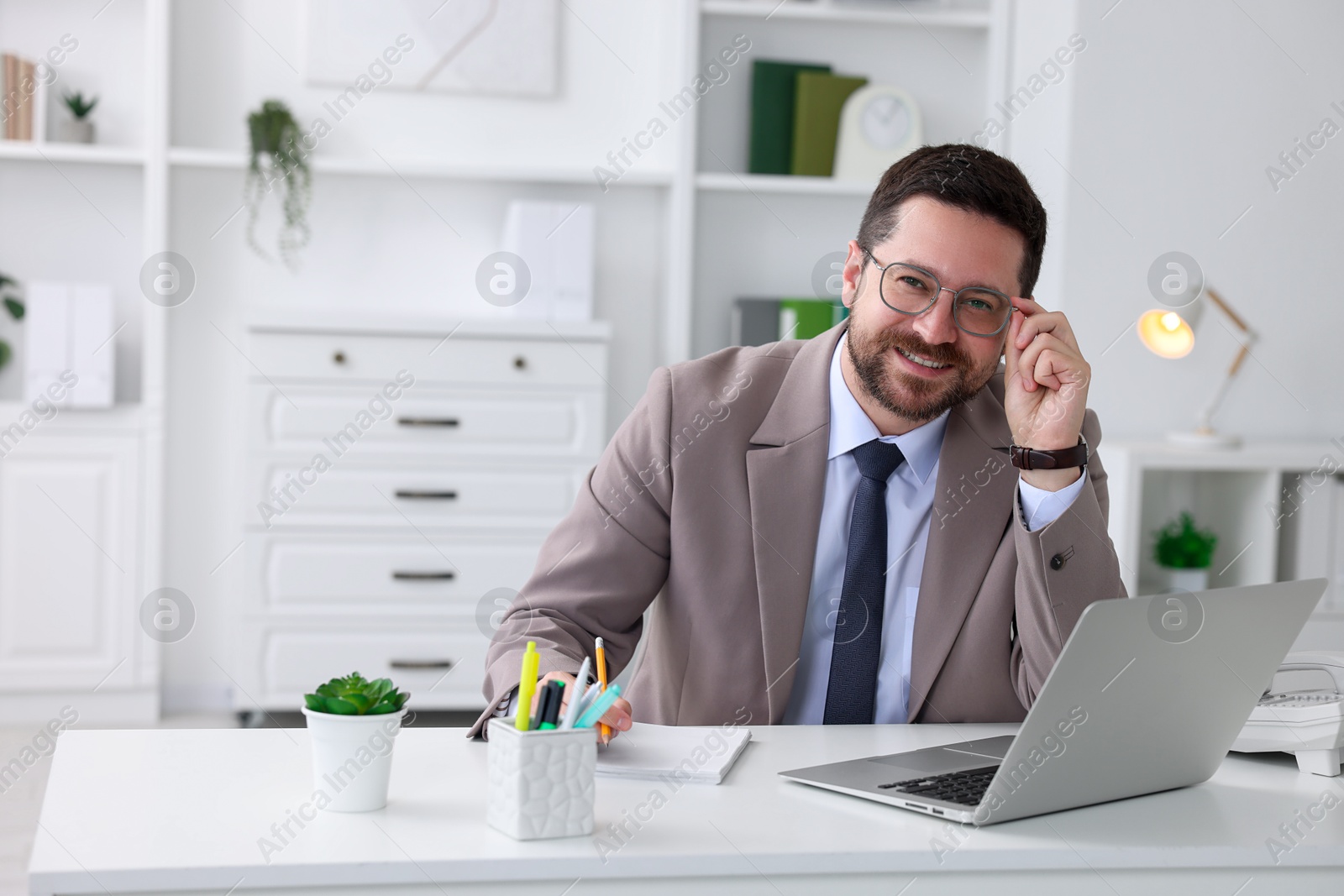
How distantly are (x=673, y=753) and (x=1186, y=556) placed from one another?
2.35 meters

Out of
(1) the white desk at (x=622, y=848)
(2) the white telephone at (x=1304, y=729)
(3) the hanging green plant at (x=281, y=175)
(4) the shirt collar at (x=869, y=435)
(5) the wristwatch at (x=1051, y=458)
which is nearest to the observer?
(1) the white desk at (x=622, y=848)

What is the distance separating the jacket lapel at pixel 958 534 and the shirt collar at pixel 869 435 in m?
0.02

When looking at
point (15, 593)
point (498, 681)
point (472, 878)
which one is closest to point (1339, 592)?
point (498, 681)

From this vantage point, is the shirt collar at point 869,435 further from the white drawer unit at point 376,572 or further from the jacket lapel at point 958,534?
the white drawer unit at point 376,572

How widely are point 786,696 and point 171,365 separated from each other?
9.05ft

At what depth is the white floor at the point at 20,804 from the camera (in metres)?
2.29

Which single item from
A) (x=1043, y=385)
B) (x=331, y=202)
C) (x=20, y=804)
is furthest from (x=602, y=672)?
(x=331, y=202)

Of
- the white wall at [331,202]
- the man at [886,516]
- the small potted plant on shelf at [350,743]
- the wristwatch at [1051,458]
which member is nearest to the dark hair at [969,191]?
the man at [886,516]

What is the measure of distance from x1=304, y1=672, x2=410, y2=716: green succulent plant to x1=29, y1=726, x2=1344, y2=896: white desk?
0.08m

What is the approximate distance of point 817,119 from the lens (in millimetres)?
3609

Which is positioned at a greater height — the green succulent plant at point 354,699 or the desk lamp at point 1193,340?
the desk lamp at point 1193,340

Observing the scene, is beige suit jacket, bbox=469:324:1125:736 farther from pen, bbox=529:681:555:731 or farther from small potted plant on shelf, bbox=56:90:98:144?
small potted plant on shelf, bbox=56:90:98:144

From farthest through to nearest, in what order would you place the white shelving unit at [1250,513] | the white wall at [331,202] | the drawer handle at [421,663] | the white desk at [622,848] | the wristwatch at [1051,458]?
the white wall at [331,202] < the drawer handle at [421,663] < the white shelving unit at [1250,513] < the wristwatch at [1051,458] < the white desk at [622,848]

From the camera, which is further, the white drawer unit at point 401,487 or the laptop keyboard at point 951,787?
the white drawer unit at point 401,487
